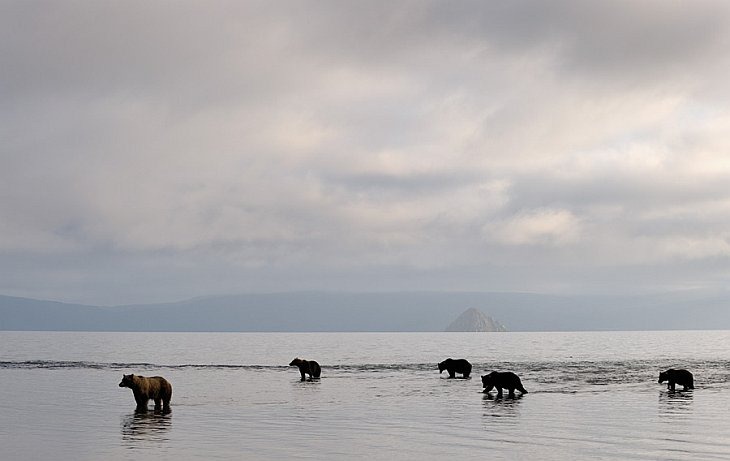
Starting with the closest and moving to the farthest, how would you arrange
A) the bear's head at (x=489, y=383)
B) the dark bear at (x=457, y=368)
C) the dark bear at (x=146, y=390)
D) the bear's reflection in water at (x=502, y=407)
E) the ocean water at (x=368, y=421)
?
the ocean water at (x=368, y=421) → the bear's reflection in water at (x=502, y=407) → the dark bear at (x=146, y=390) → the bear's head at (x=489, y=383) → the dark bear at (x=457, y=368)

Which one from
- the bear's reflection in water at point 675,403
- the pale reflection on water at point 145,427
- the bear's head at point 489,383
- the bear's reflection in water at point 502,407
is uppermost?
the bear's head at point 489,383

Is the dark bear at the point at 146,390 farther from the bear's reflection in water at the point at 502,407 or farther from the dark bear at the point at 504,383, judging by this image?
the dark bear at the point at 504,383

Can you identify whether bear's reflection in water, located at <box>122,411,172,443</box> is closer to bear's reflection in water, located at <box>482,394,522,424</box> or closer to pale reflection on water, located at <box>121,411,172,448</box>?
pale reflection on water, located at <box>121,411,172,448</box>

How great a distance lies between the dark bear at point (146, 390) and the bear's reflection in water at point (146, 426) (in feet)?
2.44

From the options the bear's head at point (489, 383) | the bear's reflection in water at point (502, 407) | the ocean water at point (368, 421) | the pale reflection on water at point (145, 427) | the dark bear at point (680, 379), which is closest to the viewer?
the ocean water at point (368, 421)

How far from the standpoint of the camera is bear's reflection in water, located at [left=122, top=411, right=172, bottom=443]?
27.7 m

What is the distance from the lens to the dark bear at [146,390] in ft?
118

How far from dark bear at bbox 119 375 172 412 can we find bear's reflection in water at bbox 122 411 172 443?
0.74 meters

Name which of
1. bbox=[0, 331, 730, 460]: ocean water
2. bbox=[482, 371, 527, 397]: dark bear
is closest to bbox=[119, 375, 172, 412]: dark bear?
bbox=[0, 331, 730, 460]: ocean water

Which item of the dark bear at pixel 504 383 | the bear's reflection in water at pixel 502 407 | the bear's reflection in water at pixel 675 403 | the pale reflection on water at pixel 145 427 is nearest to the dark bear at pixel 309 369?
the dark bear at pixel 504 383

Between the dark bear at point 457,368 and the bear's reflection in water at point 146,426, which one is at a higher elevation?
the dark bear at point 457,368

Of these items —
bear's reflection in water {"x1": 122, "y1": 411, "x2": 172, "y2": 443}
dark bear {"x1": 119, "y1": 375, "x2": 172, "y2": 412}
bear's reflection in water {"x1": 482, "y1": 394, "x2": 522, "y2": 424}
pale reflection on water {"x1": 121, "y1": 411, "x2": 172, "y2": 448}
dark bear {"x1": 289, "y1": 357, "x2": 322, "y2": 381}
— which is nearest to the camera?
pale reflection on water {"x1": 121, "y1": 411, "x2": 172, "y2": 448}

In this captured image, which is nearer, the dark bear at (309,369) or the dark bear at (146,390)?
the dark bear at (146,390)

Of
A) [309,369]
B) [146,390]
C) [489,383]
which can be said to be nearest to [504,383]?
[489,383]
